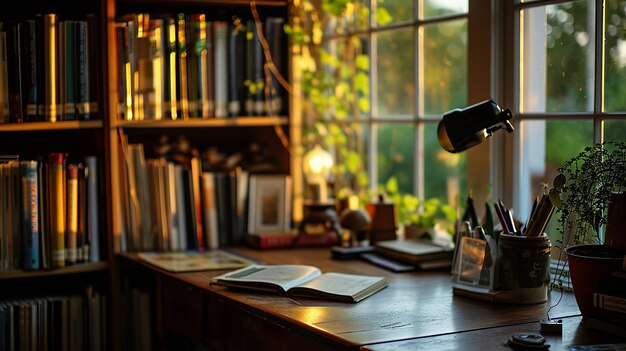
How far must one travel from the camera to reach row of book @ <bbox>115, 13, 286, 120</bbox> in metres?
3.03

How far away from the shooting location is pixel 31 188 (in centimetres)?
281

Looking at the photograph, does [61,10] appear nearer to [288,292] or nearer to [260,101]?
[260,101]

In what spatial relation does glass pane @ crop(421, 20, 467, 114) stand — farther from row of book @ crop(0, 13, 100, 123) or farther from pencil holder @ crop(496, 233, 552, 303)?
row of book @ crop(0, 13, 100, 123)

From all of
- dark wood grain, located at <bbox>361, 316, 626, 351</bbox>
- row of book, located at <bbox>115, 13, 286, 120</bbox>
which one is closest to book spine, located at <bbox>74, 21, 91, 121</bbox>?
row of book, located at <bbox>115, 13, 286, 120</bbox>

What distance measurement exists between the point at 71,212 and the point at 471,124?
1.40 metres

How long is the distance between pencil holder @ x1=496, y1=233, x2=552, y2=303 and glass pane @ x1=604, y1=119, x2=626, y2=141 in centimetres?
36

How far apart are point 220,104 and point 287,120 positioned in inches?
11.0

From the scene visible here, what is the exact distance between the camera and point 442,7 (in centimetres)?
293

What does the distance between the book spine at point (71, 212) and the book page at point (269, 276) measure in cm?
67

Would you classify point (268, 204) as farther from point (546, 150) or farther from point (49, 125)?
point (546, 150)

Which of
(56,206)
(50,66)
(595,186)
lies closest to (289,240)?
(56,206)

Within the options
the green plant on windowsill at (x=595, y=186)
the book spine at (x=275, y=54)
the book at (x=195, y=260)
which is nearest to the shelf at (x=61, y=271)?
the book at (x=195, y=260)

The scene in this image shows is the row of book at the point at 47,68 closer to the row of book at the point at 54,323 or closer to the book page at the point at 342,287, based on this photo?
the row of book at the point at 54,323

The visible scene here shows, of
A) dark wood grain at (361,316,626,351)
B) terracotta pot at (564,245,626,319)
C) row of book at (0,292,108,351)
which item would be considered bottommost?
row of book at (0,292,108,351)
